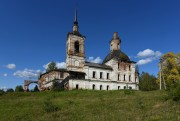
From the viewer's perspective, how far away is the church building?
39.9m

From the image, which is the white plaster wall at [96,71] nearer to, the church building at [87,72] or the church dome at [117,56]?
the church building at [87,72]

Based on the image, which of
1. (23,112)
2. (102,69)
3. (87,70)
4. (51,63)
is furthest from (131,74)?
(23,112)

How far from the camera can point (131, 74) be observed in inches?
1832

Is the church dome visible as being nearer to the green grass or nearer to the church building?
the church building

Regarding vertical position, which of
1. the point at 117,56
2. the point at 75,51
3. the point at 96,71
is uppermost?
the point at 75,51

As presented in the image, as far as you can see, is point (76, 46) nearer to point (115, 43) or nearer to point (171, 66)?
point (115, 43)

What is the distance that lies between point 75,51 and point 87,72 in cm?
567

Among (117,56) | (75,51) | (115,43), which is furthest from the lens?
(115,43)

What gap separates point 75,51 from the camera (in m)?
43.2

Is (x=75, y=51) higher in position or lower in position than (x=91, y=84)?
higher

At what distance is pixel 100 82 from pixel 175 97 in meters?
24.9

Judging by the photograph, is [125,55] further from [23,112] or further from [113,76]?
[23,112]

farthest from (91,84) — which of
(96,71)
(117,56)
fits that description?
(117,56)

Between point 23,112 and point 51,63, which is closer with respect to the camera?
point 23,112
